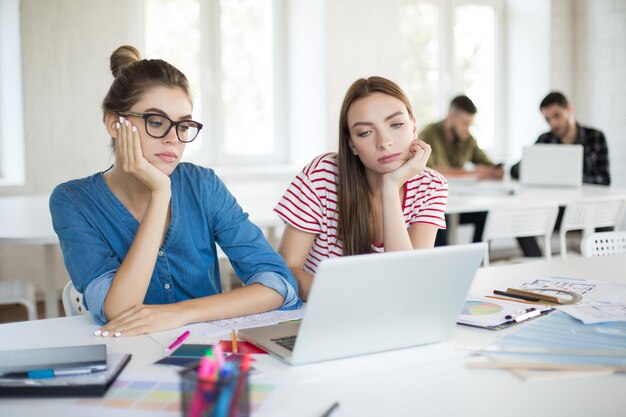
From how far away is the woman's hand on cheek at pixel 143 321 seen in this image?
150 cm

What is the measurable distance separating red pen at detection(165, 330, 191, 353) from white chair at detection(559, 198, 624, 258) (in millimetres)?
2929

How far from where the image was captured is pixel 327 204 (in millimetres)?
2119

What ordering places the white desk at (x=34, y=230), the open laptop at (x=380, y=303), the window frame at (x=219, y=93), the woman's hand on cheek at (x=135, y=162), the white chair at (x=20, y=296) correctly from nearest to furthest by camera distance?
the open laptop at (x=380, y=303) < the woman's hand on cheek at (x=135, y=162) < the white desk at (x=34, y=230) < the white chair at (x=20, y=296) < the window frame at (x=219, y=93)

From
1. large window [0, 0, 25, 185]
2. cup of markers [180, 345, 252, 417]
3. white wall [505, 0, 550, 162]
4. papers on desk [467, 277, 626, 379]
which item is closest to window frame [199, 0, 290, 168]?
large window [0, 0, 25, 185]

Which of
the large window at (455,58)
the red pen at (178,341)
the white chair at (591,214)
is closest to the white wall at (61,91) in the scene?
the large window at (455,58)

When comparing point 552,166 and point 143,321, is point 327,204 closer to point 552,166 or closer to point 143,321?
point 143,321

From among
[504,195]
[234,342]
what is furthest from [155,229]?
[504,195]

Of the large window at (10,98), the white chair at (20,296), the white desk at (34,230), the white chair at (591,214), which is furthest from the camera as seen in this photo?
the large window at (10,98)

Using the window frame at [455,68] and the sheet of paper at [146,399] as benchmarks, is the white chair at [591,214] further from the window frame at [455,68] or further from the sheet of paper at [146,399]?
the sheet of paper at [146,399]

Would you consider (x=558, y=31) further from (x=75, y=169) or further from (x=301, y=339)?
(x=301, y=339)

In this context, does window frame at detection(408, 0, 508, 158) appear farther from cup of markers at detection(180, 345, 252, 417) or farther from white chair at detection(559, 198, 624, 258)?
cup of markers at detection(180, 345, 252, 417)

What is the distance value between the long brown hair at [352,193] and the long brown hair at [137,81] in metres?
0.46

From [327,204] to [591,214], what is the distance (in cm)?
240

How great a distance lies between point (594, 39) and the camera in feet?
21.3
